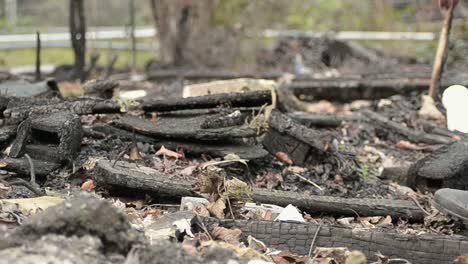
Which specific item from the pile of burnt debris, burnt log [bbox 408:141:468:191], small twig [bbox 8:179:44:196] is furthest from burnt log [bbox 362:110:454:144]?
small twig [bbox 8:179:44:196]

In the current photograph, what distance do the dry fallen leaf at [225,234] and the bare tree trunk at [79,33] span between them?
546 centimetres

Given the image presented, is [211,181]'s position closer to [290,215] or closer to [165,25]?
[290,215]

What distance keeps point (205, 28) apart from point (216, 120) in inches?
297

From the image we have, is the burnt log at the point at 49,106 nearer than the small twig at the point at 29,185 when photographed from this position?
No

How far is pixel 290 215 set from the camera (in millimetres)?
3646

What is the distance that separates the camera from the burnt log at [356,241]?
3201 mm

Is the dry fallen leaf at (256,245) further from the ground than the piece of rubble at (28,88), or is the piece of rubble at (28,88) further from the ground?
the piece of rubble at (28,88)

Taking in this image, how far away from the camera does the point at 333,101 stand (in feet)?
26.4

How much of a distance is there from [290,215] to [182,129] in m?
1.26

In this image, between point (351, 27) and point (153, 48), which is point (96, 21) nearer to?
point (153, 48)

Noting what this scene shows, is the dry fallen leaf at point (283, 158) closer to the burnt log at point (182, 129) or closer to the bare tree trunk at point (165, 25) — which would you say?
the burnt log at point (182, 129)

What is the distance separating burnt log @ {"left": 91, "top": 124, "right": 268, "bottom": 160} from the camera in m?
4.54

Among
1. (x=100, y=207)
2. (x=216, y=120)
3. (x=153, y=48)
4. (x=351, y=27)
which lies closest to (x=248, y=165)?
(x=216, y=120)

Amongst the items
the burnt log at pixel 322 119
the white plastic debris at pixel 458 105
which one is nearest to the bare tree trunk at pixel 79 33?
the burnt log at pixel 322 119
